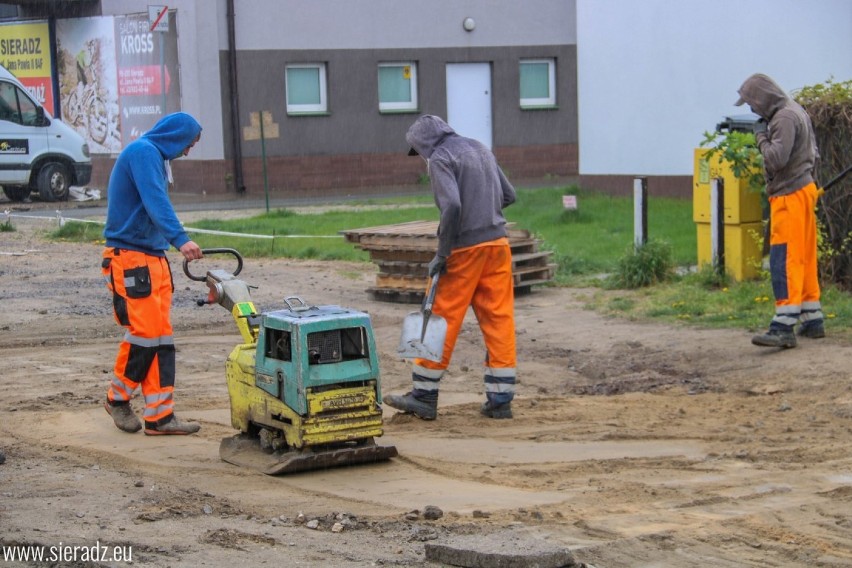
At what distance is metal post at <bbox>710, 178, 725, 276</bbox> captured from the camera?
12922 millimetres

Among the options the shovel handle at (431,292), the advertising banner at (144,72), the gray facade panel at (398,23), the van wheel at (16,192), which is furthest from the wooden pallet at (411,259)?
the gray facade panel at (398,23)

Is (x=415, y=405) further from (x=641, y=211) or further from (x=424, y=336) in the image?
(x=641, y=211)

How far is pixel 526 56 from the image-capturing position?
3062 centimetres

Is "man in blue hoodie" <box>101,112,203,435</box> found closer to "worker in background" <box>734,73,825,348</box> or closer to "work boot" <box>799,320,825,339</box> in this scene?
"worker in background" <box>734,73,825,348</box>

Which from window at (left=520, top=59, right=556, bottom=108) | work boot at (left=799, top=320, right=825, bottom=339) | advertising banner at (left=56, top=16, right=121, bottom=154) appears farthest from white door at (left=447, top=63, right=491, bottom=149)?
work boot at (left=799, top=320, right=825, bottom=339)

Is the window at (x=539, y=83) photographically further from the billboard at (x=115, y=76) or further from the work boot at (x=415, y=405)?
the work boot at (x=415, y=405)

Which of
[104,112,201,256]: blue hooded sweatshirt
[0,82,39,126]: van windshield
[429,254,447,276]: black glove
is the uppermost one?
[0,82,39,126]: van windshield

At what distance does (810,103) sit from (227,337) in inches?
240

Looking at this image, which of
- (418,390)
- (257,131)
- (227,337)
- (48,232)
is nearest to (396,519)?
(418,390)

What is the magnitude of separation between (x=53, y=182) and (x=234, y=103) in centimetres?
436

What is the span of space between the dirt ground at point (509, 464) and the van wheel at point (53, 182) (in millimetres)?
14125

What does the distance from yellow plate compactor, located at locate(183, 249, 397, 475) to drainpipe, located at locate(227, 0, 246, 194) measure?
20.9 meters

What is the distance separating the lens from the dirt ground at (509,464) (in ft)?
17.6

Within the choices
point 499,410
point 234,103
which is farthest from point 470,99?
point 499,410
